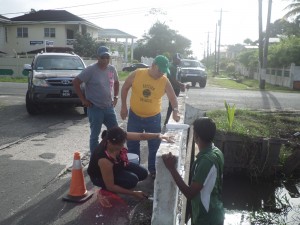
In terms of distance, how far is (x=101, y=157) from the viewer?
3975 mm

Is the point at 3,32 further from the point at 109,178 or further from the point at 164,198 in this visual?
the point at 164,198

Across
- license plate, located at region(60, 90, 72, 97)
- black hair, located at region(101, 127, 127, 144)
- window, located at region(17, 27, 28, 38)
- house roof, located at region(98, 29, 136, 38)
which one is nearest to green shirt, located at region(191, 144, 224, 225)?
black hair, located at region(101, 127, 127, 144)

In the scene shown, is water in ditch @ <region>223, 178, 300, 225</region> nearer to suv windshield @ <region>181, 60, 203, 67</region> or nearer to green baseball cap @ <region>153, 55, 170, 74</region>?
green baseball cap @ <region>153, 55, 170, 74</region>

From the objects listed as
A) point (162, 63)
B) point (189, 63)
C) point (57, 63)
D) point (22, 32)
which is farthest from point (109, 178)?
point (22, 32)

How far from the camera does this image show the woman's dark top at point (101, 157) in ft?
13.1

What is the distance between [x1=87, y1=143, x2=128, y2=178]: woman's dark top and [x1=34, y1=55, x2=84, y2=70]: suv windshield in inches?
286

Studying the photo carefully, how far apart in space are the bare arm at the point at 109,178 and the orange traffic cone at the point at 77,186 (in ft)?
1.87

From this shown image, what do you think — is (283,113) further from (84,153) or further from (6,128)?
(6,128)

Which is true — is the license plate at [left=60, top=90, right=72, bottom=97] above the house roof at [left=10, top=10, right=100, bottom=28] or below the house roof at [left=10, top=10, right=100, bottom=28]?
below

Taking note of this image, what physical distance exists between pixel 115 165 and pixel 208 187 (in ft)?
5.56

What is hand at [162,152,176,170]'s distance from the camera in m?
2.91

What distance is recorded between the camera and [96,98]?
5359mm

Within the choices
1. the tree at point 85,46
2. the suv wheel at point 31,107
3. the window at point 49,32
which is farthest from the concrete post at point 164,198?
the window at point 49,32

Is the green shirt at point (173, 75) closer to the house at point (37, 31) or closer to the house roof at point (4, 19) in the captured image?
the house at point (37, 31)
